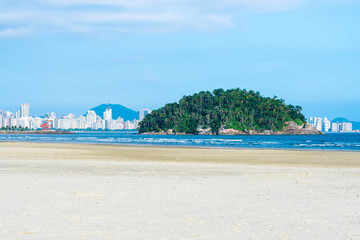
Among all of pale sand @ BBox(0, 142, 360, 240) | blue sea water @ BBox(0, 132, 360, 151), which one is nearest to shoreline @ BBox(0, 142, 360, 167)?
pale sand @ BBox(0, 142, 360, 240)

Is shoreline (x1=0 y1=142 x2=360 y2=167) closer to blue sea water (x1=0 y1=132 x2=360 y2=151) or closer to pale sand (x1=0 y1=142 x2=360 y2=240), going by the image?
pale sand (x1=0 y1=142 x2=360 y2=240)

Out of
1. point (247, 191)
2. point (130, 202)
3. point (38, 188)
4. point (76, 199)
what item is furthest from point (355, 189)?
point (38, 188)

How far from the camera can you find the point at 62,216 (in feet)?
30.9

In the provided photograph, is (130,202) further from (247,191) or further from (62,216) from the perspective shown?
(247,191)

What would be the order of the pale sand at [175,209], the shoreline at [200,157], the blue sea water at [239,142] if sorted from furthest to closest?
the blue sea water at [239,142] < the shoreline at [200,157] < the pale sand at [175,209]

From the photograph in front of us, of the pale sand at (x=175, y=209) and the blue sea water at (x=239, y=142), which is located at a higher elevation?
the pale sand at (x=175, y=209)

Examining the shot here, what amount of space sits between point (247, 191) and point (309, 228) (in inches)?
215

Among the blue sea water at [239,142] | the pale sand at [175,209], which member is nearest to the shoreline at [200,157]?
the pale sand at [175,209]

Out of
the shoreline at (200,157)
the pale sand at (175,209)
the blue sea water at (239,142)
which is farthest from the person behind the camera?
the blue sea water at (239,142)

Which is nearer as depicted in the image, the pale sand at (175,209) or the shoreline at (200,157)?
A: the pale sand at (175,209)

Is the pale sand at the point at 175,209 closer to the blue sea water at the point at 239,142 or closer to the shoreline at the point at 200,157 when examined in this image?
the shoreline at the point at 200,157

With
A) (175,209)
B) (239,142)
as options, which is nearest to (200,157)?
(175,209)

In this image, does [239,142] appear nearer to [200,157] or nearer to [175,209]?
[200,157]

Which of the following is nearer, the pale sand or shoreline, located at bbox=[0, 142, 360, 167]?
the pale sand
